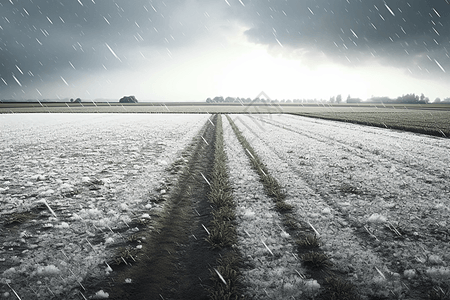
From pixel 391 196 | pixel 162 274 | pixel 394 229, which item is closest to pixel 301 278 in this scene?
pixel 162 274

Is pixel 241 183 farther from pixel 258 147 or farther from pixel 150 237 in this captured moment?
pixel 258 147

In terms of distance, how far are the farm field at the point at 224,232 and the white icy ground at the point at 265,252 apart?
17 mm

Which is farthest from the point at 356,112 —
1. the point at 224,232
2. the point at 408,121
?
the point at 224,232

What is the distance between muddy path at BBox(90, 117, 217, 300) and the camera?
2736 millimetres

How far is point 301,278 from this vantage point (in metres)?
2.93

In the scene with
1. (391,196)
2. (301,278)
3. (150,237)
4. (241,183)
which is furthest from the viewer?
(241,183)

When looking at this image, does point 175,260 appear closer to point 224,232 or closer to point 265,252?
point 224,232

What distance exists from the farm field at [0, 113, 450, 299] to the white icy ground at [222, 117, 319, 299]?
0.06 ft

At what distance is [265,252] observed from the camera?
3.49 meters

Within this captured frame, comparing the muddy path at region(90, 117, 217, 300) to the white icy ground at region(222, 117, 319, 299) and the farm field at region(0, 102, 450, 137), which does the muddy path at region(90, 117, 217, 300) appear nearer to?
the white icy ground at region(222, 117, 319, 299)

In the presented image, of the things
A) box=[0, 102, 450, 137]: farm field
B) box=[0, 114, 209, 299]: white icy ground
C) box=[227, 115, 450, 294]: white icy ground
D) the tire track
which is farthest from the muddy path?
box=[0, 102, 450, 137]: farm field

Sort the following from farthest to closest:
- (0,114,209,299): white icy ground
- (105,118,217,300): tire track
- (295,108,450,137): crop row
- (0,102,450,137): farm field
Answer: (0,102,450,137): farm field → (295,108,450,137): crop row → (0,114,209,299): white icy ground → (105,118,217,300): tire track

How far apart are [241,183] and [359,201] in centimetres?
309

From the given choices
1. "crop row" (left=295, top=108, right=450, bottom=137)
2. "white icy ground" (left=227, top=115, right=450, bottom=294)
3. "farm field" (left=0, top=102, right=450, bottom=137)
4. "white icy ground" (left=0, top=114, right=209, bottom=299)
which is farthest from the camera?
"farm field" (left=0, top=102, right=450, bottom=137)
